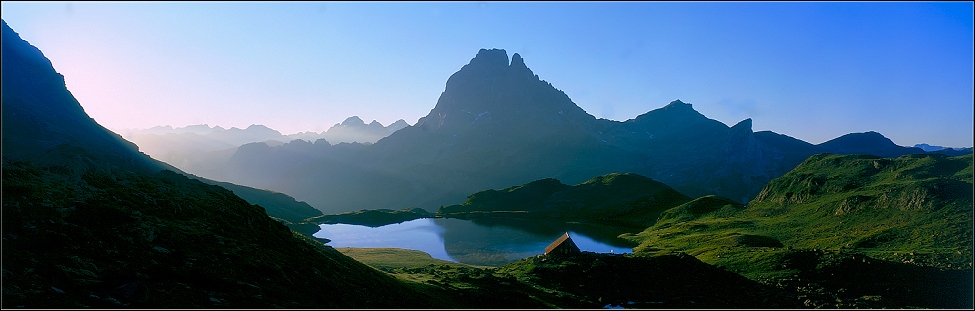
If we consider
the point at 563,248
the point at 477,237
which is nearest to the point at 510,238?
the point at 477,237

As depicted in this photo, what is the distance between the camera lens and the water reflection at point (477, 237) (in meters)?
102

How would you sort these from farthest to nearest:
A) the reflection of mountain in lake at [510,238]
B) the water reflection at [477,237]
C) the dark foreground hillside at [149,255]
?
the water reflection at [477,237]
the reflection of mountain in lake at [510,238]
the dark foreground hillside at [149,255]

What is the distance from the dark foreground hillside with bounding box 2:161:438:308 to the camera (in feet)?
67.3

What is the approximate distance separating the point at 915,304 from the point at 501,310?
112 feet

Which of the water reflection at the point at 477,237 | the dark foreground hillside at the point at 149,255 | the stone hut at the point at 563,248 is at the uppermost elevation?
the dark foreground hillside at the point at 149,255

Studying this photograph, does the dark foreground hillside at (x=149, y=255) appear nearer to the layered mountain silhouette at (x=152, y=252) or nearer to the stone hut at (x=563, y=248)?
the layered mountain silhouette at (x=152, y=252)

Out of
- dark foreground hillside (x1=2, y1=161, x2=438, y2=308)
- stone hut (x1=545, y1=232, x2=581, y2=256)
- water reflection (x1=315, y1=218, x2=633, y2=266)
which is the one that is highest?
dark foreground hillside (x1=2, y1=161, x2=438, y2=308)

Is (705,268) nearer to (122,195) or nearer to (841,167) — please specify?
(122,195)

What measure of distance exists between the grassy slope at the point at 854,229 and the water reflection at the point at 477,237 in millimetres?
15123

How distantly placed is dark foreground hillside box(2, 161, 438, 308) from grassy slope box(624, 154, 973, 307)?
42400 mm

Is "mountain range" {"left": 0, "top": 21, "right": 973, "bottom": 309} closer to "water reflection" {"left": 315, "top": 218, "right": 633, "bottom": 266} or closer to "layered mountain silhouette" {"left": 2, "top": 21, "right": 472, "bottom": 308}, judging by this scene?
"layered mountain silhouette" {"left": 2, "top": 21, "right": 472, "bottom": 308}

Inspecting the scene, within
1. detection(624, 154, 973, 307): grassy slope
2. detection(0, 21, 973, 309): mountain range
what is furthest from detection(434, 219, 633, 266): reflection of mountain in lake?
detection(0, 21, 973, 309): mountain range

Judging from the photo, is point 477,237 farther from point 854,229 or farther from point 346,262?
point 346,262

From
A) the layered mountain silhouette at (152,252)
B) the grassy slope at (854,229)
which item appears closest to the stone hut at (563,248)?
the grassy slope at (854,229)
